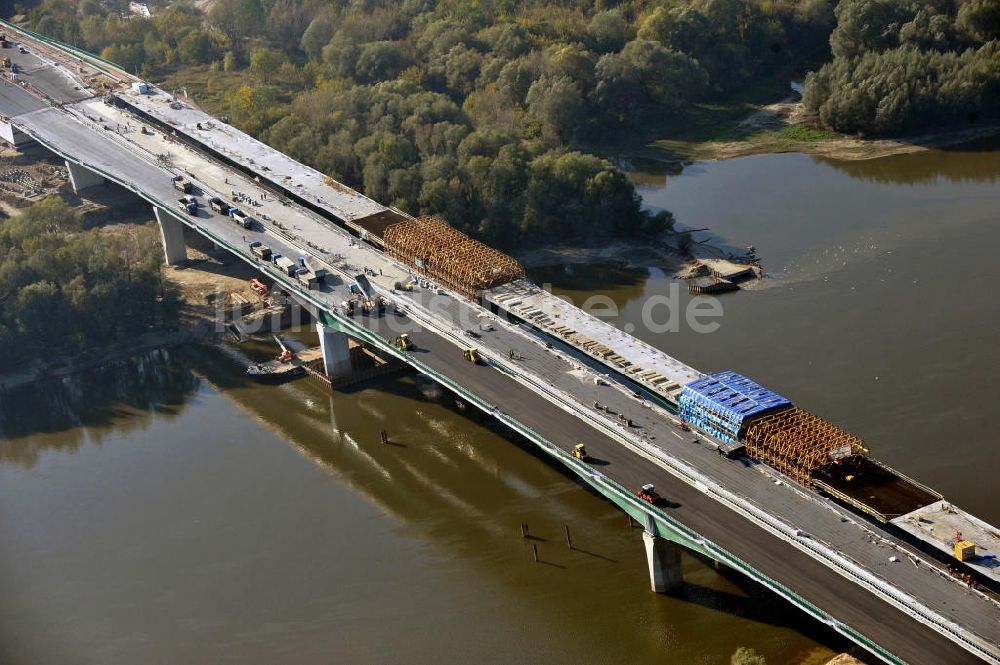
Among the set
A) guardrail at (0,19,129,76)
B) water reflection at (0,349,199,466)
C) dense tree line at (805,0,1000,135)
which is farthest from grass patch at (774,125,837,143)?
guardrail at (0,19,129,76)

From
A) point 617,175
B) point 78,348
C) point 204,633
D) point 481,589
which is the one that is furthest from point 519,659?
point 617,175

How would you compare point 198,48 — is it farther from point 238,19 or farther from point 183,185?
point 183,185

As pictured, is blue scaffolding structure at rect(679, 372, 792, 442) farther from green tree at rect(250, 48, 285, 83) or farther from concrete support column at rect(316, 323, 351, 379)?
green tree at rect(250, 48, 285, 83)

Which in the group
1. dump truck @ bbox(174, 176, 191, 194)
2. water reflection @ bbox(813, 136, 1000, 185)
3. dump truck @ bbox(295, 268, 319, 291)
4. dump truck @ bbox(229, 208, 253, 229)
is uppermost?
dump truck @ bbox(174, 176, 191, 194)

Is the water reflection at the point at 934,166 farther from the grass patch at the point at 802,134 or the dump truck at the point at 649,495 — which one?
the dump truck at the point at 649,495

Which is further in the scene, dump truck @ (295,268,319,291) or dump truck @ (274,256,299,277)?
dump truck @ (274,256,299,277)

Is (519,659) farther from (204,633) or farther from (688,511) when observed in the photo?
(204,633)

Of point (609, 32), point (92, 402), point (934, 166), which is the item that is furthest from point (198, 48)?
point (934, 166)
